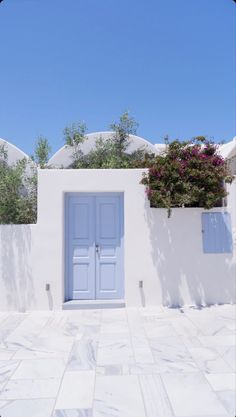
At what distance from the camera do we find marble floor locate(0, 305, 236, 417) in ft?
10.2

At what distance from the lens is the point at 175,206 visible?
23.1 ft

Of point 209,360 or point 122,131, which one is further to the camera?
point 122,131

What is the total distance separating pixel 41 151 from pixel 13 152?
2.27m

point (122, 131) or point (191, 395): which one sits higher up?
point (122, 131)

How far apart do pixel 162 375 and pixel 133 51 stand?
6.46 metres

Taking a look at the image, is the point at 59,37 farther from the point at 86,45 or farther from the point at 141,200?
the point at 141,200

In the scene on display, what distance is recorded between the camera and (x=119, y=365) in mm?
4020

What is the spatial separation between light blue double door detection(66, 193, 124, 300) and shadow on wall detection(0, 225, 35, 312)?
0.87m

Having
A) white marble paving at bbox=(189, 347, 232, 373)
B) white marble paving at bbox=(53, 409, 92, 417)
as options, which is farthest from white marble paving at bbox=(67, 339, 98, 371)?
white marble paving at bbox=(189, 347, 232, 373)

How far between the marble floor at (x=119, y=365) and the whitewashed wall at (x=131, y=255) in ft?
1.96

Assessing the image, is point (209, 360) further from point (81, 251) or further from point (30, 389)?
point (81, 251)

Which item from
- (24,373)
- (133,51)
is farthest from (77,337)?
(133,51)

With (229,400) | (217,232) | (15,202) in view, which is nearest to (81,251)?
(15,202)

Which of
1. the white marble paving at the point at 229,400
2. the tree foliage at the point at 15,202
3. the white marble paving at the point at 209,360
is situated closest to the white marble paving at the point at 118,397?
the white marble paving at the point at 229,400
